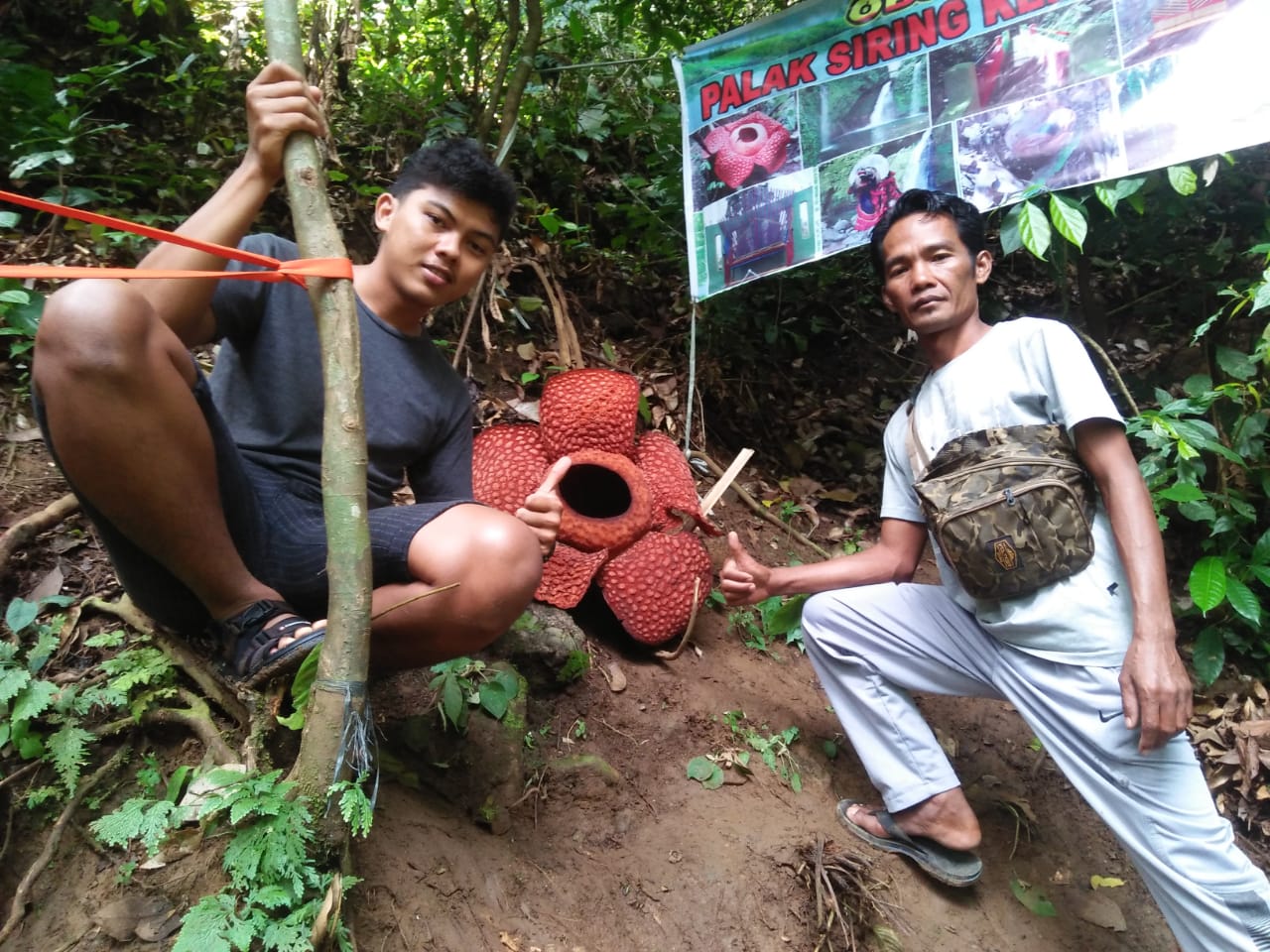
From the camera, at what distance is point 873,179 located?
2678mm

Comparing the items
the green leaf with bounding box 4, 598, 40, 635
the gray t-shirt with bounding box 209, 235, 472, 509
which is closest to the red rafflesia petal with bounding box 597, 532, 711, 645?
the gray t-shirt with bounding box 209, 235, 472, 509

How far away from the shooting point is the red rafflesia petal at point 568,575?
260cm

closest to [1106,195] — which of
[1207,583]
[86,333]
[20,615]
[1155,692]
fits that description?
[1207,583]

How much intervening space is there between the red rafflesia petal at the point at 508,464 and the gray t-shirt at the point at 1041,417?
1451 millimetres

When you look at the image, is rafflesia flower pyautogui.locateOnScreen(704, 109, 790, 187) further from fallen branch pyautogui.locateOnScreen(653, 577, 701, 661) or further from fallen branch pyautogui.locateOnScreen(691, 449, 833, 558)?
fallen branch pyautogui.locateOnScreen(653, 577, 701, 661)

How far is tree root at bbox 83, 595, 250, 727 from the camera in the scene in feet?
5.43

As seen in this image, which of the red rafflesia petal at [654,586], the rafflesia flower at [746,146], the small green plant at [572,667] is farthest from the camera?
the rafflesia flower at [746,146]

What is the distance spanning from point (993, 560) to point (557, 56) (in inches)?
136

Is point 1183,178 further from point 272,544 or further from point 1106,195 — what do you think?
point 272,544

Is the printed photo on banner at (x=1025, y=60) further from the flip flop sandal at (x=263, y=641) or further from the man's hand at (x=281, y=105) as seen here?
the flip flop sandal at (x=263, y=641)

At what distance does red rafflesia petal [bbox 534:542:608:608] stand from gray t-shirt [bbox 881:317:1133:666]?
120cm

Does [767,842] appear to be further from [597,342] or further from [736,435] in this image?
[597,342]

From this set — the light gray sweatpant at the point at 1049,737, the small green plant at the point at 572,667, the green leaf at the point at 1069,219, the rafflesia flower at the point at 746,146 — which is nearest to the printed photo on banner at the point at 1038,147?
the green leaf at the point at 1069,219

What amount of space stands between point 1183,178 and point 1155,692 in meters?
1.61
